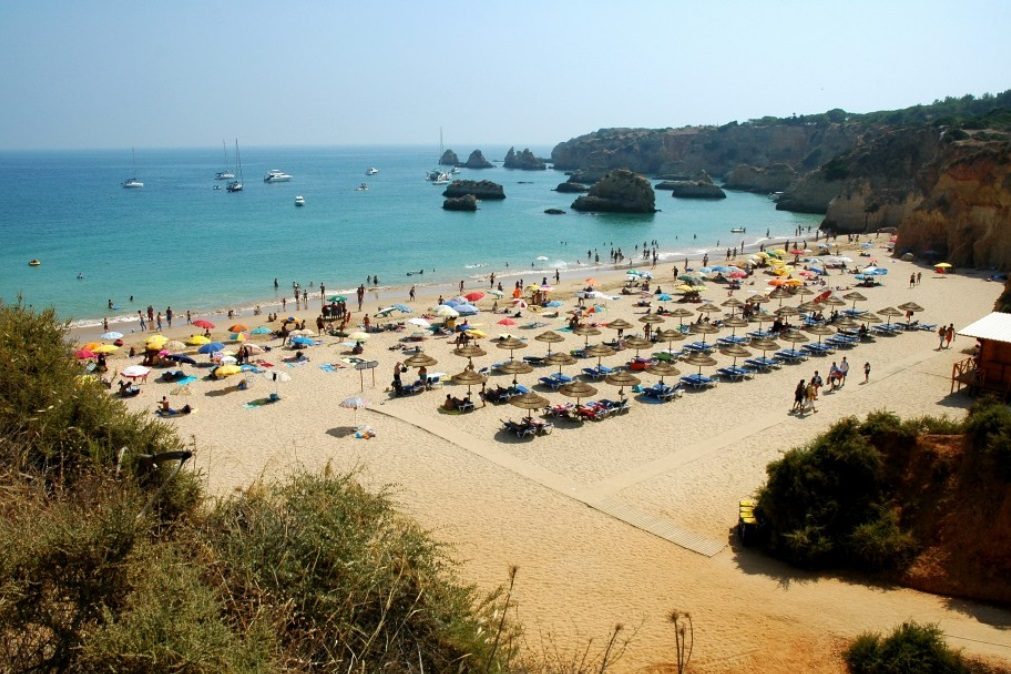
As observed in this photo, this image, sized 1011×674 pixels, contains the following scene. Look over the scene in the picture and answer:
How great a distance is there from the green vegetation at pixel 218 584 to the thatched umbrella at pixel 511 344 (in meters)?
15.6

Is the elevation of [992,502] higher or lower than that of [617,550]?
higher

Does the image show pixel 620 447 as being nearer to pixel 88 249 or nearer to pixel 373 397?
pixel 373 397

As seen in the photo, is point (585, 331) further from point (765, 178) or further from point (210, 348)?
point (765, 178)

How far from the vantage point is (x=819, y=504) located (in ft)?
41.3

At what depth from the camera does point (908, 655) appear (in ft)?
30.1

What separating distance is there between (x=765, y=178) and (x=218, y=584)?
125411 millimetres

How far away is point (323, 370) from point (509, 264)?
30.1 meters

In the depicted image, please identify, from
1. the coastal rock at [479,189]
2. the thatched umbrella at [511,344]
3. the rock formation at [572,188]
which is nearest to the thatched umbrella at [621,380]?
Result: the thatched umbrella at [511,344]

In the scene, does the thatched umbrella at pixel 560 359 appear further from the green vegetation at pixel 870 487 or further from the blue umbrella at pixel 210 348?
the blue umbrella at pixel 210 348

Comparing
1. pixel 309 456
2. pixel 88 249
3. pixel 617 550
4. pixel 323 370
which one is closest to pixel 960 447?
pixel 617 550

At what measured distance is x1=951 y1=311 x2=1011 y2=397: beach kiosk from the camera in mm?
19406

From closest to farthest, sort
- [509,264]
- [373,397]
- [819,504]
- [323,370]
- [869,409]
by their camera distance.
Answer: [819,504] → [869,409] → [373,397] → [323,370] → [509,264]

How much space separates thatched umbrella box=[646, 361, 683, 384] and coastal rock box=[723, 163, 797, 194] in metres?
106

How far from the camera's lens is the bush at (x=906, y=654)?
900 cm
